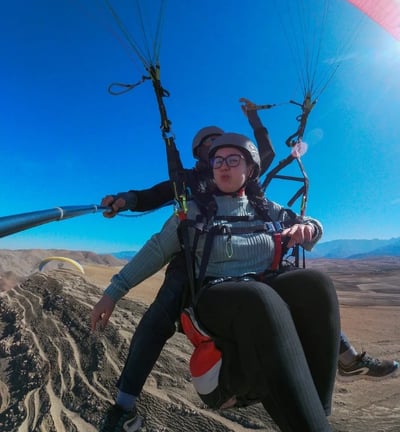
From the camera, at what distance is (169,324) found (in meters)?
1.76

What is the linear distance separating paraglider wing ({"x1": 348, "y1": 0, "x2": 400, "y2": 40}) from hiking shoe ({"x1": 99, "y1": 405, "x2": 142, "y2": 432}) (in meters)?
5.68

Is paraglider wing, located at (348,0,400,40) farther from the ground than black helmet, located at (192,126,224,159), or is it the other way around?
paraglider wing, located at (348,0,400,40)

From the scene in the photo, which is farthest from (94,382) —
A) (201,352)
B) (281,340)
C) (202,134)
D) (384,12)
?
(384,12)

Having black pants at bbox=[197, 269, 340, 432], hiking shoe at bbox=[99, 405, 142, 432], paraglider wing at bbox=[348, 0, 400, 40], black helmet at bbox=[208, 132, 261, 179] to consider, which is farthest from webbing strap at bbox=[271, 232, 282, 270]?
paraglider wing at bbox=[348, 0, 400, 40]

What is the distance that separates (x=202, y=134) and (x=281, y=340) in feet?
5.94

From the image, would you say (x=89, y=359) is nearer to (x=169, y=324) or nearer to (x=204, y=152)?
(x=169, y=324)

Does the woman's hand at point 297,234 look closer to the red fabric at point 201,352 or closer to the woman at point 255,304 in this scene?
the woman at point 255,304

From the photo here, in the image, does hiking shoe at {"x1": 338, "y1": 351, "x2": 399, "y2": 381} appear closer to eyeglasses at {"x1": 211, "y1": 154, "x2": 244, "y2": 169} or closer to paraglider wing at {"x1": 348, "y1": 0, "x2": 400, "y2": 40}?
eyeglasses at {"x1": 211, "y1": 154, "x2": 244, "y2": 169}

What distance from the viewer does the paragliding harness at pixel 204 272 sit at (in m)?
1.35

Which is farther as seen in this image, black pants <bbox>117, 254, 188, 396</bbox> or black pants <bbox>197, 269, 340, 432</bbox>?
black pants <bbox>117, 254, 188, 396</bbox>

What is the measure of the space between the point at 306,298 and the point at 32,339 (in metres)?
4.24

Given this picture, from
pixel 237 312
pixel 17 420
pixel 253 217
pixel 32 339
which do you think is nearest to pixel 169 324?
pixel 237 312

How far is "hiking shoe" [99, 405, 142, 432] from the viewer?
158 centimetres

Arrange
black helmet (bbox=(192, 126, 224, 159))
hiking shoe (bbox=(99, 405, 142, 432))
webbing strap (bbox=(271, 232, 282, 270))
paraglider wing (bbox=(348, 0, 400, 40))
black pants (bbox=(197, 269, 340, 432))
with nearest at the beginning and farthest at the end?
black pants (bbox=(197, 269, 340, 432))
hiking shoe (bbox=(99, 405, 142, 432))
webbing strap (bbox=(271, 232, 282, 270))
black helmet (bbox=(192, 126, 224, 159))
paraglider wing (bbox=(348, 0, 400, 40))
